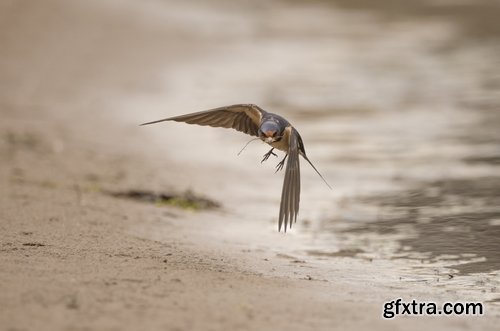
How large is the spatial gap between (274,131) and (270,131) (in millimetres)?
22

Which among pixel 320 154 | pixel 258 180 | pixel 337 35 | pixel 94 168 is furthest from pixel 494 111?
pixel 337 35

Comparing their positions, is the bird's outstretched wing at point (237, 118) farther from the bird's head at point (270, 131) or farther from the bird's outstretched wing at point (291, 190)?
the bird's outstretched wing at point (291, 190)

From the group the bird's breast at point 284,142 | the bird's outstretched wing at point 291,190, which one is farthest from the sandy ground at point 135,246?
the bird's breast at point 284,142

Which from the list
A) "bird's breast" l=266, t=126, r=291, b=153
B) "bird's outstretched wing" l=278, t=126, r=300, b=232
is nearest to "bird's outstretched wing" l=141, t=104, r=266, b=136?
"bird's breast" l=266, t=126, r=291, b=153

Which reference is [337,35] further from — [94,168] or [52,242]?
[52,242]

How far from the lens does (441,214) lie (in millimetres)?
7332

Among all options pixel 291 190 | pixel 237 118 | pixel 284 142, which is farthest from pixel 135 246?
pixel 291 190

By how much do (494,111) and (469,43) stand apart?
5018mm

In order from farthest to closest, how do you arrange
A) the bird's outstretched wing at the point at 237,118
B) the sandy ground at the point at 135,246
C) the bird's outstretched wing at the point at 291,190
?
the bird's outstretched wing at the point at 237,118 → the bird's outstretched wing at the point at 291,190 → the sandy ground at the point at 135,246

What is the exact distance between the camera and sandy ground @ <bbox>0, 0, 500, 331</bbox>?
4.38m

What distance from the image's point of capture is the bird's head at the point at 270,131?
5363 mm

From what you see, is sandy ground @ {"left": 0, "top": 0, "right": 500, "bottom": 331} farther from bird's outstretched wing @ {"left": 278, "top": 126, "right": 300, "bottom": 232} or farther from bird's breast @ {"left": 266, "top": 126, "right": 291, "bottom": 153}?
bird's breast @ {"left": 266, "top": 126, "right": 291, "bottom": 153}

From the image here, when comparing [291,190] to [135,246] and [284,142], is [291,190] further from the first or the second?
[135,246]

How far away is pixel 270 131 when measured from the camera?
536cm
